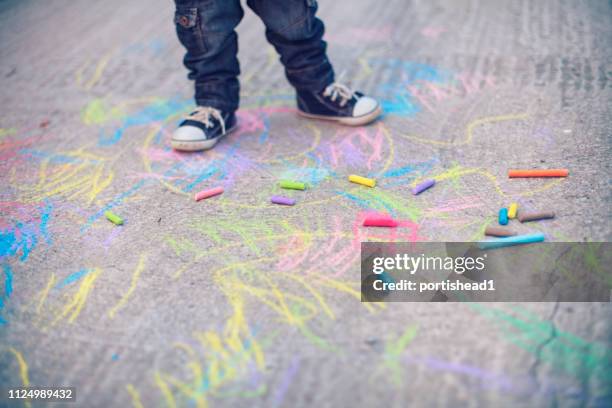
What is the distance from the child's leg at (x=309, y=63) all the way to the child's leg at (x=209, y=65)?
153 millimetres

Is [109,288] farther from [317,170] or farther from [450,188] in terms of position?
[450,188]

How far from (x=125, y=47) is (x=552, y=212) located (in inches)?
105

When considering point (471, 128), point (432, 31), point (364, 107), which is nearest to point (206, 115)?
point (364, 107)

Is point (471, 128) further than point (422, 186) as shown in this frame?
Yes

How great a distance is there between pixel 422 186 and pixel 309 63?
781mm

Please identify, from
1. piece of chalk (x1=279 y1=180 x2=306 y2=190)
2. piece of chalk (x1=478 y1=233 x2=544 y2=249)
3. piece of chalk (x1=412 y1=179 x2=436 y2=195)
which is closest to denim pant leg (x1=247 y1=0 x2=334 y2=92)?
piece of chalk (x1=279 y1=180 x2=306 y2=190)

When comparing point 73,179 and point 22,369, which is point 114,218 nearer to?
point 73,179

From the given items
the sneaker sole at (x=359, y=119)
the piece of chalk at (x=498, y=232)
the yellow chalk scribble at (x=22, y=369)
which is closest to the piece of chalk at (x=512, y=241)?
the piece of chalk at (x=498, y=232)

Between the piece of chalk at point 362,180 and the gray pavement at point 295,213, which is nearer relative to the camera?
the gray pavement at point 295,213

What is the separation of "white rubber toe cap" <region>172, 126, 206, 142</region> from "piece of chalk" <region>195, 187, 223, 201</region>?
0.35 m

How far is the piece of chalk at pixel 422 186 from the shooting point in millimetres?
1997

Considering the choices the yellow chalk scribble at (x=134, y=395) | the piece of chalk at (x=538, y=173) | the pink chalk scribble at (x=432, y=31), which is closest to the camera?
the yellow chalk scribble at (x=134, y=395)

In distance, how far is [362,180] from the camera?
2080 mm

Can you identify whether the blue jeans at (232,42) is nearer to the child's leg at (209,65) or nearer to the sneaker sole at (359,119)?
the child's leg at (209,65)
